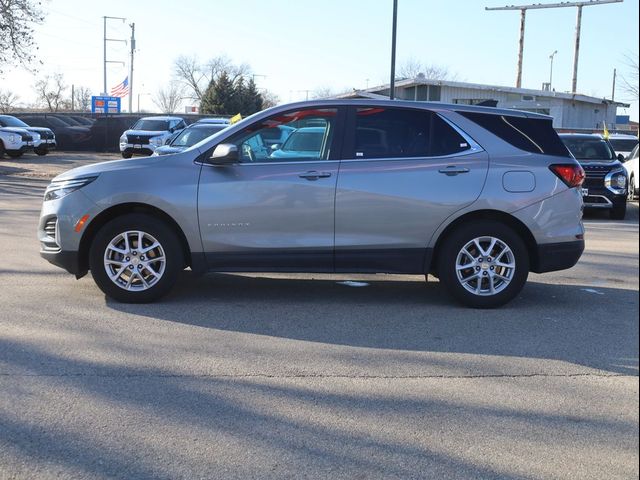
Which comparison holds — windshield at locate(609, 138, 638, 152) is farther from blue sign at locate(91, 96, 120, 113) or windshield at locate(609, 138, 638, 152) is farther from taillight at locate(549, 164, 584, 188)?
blue sign at locate(91, 96, 120, 113)

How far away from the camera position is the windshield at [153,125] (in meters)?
31.4

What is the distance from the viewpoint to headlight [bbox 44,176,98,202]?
21.6 feet

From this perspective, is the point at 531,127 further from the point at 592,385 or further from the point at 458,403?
the point at 458,403

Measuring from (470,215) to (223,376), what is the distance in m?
2.87

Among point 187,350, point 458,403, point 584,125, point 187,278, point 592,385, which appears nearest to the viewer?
point 458,403

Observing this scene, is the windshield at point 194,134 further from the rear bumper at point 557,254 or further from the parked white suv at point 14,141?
the rear bumper at point 557,254

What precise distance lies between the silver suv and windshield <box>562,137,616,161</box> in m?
10.7

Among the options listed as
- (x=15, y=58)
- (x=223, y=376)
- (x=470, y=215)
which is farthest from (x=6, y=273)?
(x=15, y=58)

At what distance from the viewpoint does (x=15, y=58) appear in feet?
85.3

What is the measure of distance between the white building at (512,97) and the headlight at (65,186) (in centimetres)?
3287

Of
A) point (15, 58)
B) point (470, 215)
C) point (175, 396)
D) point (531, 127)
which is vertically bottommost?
point (175, 396)

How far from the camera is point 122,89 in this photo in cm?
6219

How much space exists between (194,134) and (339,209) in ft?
47.4

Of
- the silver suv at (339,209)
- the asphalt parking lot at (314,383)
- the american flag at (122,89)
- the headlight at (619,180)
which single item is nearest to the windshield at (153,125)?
the headlight at (619,180)
